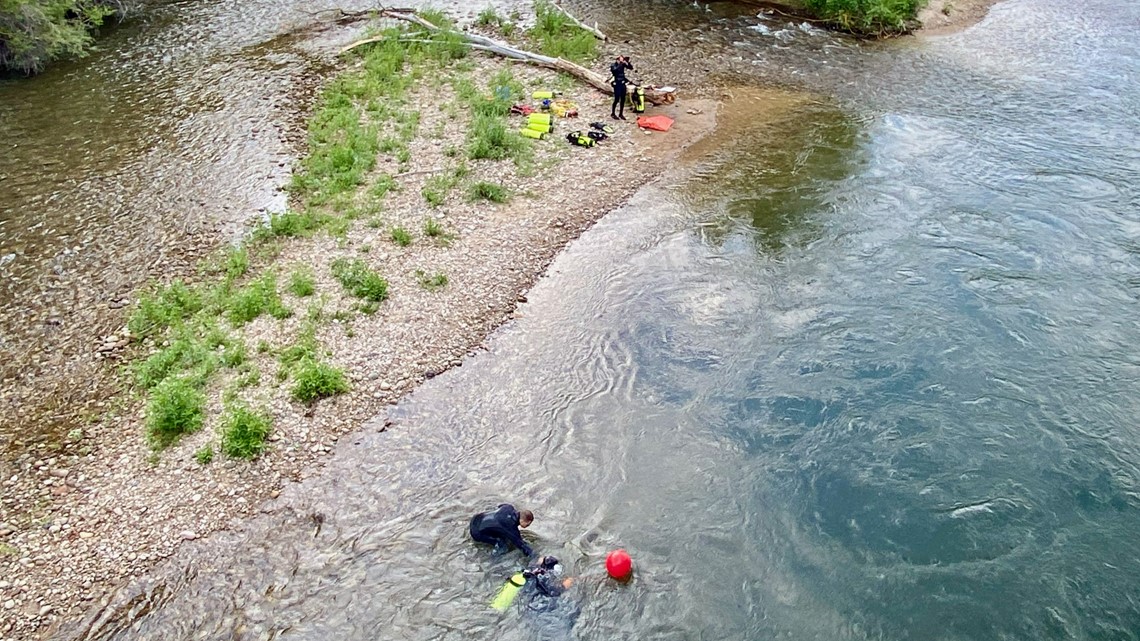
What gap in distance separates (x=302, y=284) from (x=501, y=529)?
7.25 m

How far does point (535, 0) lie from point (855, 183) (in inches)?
628

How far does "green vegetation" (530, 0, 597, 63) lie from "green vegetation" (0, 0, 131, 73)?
47.6 ft

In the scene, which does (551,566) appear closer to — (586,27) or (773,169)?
(773,169)

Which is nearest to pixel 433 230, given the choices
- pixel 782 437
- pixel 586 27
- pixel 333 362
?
pixel 333 362

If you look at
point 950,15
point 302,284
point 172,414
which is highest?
point 950,15

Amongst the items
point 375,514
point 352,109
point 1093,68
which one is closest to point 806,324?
point 375,514

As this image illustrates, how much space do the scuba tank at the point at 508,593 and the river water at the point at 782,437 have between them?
153 mm

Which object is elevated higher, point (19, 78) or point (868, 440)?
point (19, 78)

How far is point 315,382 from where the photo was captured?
13.5 metres

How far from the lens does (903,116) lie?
2259cm

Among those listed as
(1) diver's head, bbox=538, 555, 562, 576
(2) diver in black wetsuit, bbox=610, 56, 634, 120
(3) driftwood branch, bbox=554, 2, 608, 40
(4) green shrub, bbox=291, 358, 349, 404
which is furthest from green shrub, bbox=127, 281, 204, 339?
(3) driftwood branch, bbox=554, 2, 608, 40

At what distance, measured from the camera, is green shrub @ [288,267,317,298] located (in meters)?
15.5

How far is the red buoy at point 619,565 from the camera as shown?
10742 millimetres

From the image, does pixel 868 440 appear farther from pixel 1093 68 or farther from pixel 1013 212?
pixel 1093 68
